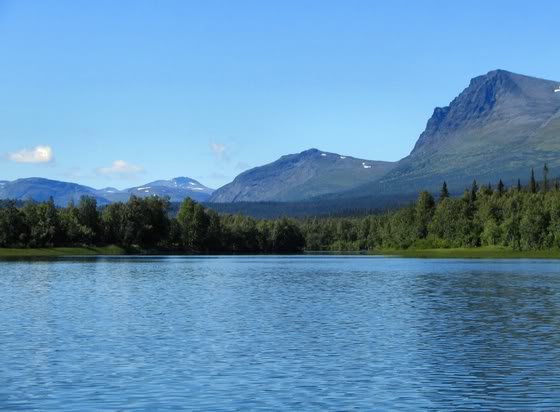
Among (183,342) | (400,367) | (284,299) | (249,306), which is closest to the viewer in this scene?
(400,367)

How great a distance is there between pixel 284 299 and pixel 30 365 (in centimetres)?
3531

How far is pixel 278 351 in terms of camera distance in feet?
136

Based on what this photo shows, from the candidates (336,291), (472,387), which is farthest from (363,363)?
(336,291)

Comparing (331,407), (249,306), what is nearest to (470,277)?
(249,306)

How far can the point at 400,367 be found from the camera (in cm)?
3722

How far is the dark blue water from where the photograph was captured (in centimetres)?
3098

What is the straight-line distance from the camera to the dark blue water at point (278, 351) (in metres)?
31.0

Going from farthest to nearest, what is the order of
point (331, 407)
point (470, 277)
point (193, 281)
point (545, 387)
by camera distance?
point (470, 277)
point (193, 281)
point (545, 387)
point (331, 407)

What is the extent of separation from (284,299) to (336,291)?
11.1 metres

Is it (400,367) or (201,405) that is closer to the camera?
(201,405)

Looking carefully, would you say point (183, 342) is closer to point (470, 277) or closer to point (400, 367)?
point (400, 367)

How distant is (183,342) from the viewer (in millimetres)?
44406

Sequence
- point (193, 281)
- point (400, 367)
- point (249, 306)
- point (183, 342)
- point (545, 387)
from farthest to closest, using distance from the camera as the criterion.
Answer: point (193, 281)
point (249, 306)
point (183, 342)
point (400, 367)
point (545, 387)

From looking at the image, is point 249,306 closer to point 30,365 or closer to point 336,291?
point 336,291
